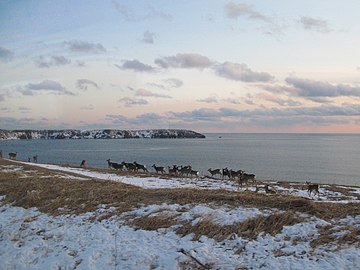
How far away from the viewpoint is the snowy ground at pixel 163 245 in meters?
7.77

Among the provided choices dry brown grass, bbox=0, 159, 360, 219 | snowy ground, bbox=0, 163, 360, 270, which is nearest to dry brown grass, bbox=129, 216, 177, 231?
snowy ground, bbox=0, 163, 360, 270

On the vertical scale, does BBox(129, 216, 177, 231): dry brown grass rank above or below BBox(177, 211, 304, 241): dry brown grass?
below

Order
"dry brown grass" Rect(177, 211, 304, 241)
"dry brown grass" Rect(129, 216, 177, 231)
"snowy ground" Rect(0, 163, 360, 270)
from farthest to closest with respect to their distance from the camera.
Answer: "dry brown grass" Rect(129, 216, 177, 231) → "dry brown grass" Rect(177, 211, 304, 241) → "snowy ground" Rect(0, 163, 360, 270)

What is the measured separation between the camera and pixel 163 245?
29.1 ft

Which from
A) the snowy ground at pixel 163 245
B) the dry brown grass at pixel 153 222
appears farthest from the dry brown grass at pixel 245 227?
the dry brown grass at pixel 153 222

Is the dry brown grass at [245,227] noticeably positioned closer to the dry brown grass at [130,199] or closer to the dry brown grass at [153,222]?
the dry brown grass at [153,222]

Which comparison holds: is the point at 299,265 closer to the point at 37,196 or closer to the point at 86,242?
the point at 86,242

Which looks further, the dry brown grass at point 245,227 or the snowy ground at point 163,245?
the dry brown grass at point 245,227

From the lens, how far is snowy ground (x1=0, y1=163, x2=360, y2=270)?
25.5 ft

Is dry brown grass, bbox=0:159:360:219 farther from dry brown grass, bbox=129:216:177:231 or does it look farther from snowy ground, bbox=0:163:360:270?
dry brown grass, bbox=129:216:177:231

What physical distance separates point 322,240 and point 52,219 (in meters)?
8.83

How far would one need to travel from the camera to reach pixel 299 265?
7.43m

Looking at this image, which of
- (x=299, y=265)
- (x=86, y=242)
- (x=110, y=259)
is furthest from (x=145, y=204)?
(x=299, y=265)

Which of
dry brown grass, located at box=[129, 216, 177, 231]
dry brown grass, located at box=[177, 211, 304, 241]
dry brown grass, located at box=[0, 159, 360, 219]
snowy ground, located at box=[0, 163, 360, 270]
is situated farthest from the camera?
dry brown grass, located at box=[0, 159, 360, 219]
